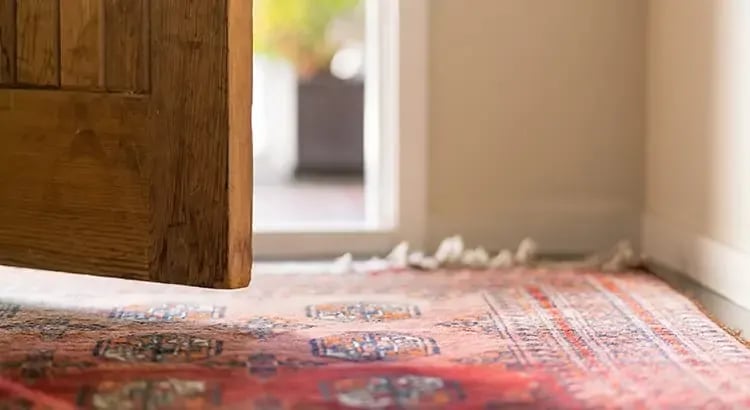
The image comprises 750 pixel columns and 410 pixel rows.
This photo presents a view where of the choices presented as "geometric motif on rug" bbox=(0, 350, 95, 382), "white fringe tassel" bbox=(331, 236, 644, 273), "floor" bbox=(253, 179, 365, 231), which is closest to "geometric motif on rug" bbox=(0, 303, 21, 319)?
"geometric motif on rug" bbox=(0, 350, 95, 382)

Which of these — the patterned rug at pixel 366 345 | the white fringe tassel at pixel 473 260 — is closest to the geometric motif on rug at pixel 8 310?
the patterned rug at pixel 366 345

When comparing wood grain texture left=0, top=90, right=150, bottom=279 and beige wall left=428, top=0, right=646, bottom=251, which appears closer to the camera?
wood grain texture left=0, top=90, right=150, bottom=279

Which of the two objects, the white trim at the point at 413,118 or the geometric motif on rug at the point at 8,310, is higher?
the white trim at the point at 413,118

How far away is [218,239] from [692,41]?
0.95 metres

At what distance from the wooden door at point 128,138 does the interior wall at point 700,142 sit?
772mm

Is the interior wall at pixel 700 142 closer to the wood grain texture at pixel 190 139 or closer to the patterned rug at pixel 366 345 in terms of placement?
the patterned rug at pixel 366 345

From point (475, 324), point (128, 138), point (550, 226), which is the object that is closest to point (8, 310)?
point (128, 138)

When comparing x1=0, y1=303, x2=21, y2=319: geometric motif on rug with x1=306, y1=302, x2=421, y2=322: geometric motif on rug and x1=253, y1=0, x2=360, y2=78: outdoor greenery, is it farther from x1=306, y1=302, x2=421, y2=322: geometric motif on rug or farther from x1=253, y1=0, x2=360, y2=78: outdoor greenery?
x1=253, y1=0, x2=360, y2=78: outdoor greenery

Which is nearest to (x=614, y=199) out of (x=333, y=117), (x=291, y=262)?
(x=291, y=262)

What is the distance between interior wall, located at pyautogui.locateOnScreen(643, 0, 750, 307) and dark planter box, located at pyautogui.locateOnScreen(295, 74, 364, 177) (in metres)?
2.32

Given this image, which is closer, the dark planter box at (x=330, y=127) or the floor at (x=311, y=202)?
the floor at (x=311, y=202)

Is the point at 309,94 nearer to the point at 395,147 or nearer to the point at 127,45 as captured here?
the point at 395,147

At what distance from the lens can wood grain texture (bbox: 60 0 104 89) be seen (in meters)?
1.53

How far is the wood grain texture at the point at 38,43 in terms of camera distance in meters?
1.56
